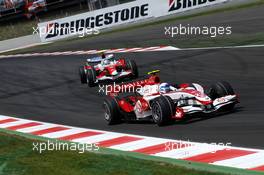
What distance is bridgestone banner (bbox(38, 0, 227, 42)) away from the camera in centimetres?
3669

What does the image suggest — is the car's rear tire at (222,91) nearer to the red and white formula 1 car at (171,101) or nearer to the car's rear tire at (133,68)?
the red and white formula 1 car at (171,101)

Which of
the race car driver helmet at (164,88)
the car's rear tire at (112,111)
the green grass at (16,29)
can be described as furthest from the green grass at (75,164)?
the green grass at (16,29)

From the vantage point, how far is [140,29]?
34.0 m

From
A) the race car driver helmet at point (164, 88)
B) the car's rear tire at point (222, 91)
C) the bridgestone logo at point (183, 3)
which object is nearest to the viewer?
the car's rear tire at point (222, 91)

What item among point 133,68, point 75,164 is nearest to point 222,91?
point 75,164

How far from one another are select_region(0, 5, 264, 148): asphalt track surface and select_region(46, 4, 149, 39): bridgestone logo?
9.90 meters

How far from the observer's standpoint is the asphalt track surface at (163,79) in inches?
415

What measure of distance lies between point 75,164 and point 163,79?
389 inches

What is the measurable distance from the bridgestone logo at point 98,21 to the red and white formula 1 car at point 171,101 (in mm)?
25202

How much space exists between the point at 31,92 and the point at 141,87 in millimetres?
8789

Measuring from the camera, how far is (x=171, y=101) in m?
11.1

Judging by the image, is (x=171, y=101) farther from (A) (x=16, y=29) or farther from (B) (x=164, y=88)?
(A) (x=16, y=29)

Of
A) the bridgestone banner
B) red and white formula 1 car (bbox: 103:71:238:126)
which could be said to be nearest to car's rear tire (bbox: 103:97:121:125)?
red and white formula 1 car (bbox: 103:71:238:126)

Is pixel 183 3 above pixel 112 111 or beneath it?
above
